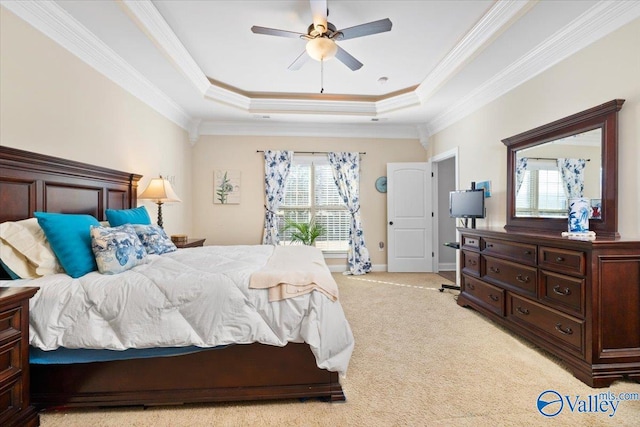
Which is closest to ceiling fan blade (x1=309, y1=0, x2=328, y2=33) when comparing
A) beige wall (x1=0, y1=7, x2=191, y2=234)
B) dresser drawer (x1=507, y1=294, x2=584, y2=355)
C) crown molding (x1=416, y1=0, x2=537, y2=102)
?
crown molding (x1=416, y1=0, x2=537, y2=102)

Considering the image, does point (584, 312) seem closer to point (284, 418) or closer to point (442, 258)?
point (284, 418)

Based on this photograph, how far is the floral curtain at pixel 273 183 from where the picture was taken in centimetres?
527

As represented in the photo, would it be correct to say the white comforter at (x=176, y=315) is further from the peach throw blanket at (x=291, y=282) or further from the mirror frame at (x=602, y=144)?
the mirror frame at (x=602, y=144)

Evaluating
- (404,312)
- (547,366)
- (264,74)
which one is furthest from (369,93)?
(547,366)

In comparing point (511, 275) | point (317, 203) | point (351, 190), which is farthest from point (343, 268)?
point (511, 275)

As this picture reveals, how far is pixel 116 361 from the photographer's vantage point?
171cm

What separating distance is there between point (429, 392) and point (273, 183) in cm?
406

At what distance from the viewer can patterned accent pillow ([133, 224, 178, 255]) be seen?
2.58m

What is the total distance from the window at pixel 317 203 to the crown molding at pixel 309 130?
0.49m

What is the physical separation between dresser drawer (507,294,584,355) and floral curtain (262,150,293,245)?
3628 millimetres

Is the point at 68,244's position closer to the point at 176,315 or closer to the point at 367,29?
the point at 176,315

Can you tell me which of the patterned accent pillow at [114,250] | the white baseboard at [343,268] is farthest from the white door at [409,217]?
the patterned accent pillow at [114,250]

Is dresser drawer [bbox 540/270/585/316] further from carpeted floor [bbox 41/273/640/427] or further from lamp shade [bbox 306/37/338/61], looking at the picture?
lamp shade [bbox 306/37/338/61]

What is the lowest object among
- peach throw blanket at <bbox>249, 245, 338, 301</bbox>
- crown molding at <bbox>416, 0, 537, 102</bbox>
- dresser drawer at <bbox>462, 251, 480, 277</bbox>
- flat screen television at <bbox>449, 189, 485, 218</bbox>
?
dresser drawer at <bbox>462, 251, 480, 277</bbox>
